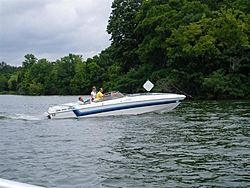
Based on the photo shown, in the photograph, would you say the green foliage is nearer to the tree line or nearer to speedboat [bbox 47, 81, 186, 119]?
the tree line

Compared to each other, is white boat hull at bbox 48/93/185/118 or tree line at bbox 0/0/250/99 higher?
tree line at bbox 0/0/250/99

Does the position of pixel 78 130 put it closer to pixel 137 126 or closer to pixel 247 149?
pixel 137 126

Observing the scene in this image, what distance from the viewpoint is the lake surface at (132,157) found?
7.98 meters

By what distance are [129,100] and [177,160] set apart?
13175mm

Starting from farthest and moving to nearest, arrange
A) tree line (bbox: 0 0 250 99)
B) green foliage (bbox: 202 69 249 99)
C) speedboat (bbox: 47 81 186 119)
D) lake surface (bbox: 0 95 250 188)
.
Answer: tree line (bbox: 0 0 250 99) < green foliage (bbox: 202 69 249 99) < speedboat (bbox: 47 81 186 119) < lake surface (bbox: 0 95 250 188)

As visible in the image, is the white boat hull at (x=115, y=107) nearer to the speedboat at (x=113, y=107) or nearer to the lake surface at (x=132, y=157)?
the speedboat at (x=113, y=107)

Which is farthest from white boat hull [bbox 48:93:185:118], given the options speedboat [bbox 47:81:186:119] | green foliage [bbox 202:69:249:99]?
green foliage [bbox 202:69:249:99]

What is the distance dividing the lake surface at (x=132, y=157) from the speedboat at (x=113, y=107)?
610 cm

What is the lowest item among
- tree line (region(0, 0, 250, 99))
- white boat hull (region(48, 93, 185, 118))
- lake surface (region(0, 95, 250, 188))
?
lake surface (region(0, 95, 250, 188))

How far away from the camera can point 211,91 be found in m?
43.3

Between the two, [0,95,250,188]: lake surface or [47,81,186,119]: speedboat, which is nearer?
[0,95,250,188]: lake surface

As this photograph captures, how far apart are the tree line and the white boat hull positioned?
19.8 m

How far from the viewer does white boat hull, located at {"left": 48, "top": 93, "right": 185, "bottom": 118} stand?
22281 mm

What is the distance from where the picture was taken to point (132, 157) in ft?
33.3
